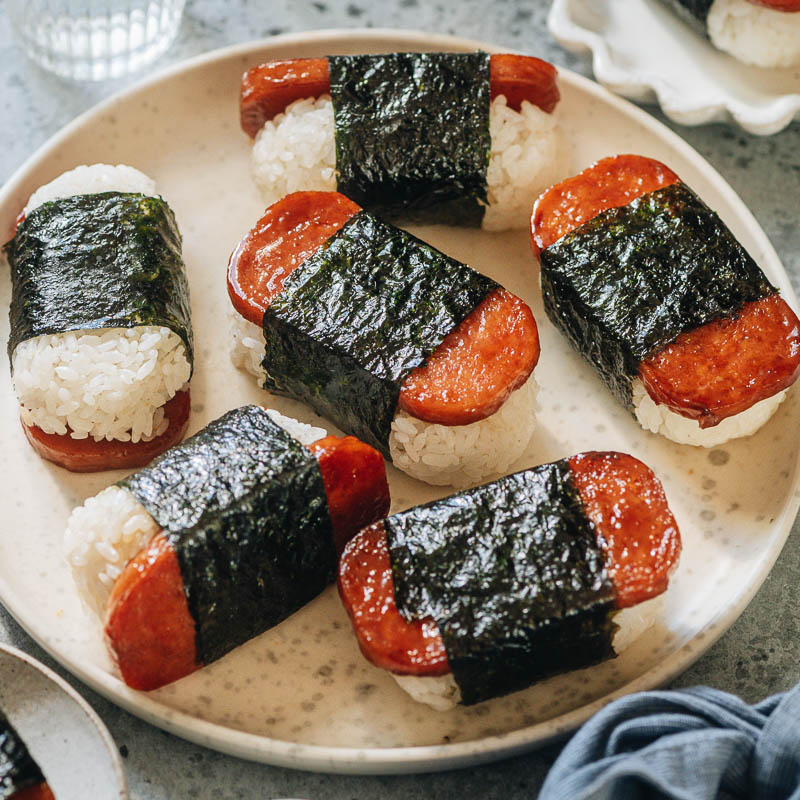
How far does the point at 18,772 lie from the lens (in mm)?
2240

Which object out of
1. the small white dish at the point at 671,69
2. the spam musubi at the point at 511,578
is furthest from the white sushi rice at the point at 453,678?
the small white dish at the point at 671,69

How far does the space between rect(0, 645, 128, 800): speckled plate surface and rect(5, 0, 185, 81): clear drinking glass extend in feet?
7.13

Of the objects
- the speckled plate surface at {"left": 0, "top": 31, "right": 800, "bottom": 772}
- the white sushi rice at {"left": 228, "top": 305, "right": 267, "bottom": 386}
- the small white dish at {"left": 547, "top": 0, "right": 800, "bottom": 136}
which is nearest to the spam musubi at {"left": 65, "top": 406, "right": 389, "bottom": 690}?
the speckled plate surface at {"left": 0, "top": 31, "right": 800, "bottom": 772}

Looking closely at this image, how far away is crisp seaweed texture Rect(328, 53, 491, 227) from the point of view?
10.2ft

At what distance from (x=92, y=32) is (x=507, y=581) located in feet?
7.94

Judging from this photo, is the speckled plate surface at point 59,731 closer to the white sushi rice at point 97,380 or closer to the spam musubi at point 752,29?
the white sushi rice at point 97,380

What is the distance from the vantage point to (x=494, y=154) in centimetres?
314

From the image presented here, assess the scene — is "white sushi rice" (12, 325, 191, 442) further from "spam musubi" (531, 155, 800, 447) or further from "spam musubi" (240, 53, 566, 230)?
"spam musubi" (531, 155, 800, 447)

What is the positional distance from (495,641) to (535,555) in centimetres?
21

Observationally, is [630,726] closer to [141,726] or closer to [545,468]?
[545,468]

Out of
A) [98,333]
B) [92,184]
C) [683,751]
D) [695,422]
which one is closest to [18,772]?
[98,333]

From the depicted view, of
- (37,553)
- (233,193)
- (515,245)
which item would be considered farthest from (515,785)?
(233,193)

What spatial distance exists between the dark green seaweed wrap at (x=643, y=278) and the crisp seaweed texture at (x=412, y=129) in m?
0.40

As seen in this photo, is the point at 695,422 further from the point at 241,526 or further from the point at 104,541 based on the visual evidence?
the point at 104,541
